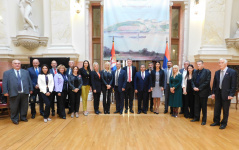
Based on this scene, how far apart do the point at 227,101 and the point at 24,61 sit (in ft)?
23.2

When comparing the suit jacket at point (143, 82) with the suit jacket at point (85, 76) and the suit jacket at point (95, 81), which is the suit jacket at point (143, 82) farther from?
the suit jacket at point (85, 76)

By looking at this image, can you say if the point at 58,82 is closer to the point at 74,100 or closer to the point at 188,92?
the point at 74,100

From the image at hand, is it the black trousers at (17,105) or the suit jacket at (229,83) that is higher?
the suit jacket at (229,83)

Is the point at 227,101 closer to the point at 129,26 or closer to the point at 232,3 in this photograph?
the point at 129,26

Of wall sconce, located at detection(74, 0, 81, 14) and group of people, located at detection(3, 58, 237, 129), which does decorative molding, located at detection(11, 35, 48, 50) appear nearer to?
wall sconce, located at detection(74, 0, 81, 14)

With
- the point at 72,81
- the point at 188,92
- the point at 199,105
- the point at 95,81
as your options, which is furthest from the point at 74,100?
the point at 199,105

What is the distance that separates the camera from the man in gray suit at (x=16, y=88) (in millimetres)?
3793

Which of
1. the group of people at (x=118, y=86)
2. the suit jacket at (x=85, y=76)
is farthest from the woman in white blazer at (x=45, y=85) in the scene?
the suit jacket at (x=85, y=76)

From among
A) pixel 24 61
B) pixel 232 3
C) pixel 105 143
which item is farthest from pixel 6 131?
pixel 232 3

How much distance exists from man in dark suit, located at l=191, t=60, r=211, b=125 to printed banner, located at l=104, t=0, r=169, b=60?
2.56 metres

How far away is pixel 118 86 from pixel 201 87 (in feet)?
7.23

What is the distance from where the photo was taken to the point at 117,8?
20.7 ft

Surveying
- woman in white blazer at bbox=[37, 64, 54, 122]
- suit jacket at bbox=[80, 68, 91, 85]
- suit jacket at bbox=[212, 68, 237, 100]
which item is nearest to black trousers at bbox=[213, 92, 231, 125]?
suit jacket at bbox=[212, 68, 237, 100]

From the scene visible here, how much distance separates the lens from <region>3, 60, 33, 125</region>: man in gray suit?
3.79 metres
